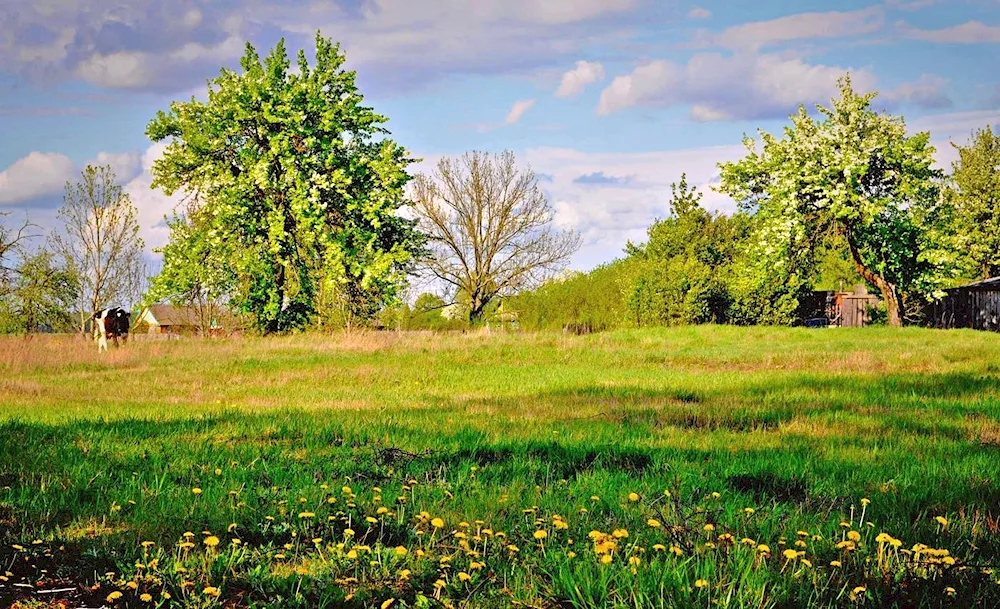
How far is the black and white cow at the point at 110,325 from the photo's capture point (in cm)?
2542

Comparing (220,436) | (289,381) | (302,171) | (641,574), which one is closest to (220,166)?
(302,171)

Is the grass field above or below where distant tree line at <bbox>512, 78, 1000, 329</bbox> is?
below

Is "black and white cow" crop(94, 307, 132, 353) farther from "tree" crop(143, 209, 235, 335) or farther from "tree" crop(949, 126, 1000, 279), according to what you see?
"tree" crop(949, 126, 1000, 279)

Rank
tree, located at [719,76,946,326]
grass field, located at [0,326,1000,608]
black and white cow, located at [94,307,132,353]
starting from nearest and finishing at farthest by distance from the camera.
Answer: grass field, located at [0,326,1000,608]
black and white cow, located at [94,307,132,353]
tree, located at [719,76,946,326]

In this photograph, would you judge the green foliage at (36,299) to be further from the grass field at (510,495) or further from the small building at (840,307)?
the small building at (840,307)

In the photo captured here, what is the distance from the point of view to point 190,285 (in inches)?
1277

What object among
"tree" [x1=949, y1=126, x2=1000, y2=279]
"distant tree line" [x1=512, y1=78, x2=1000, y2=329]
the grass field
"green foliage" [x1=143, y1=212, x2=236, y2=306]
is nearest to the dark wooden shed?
"distant tree line" [x1=512, y1=78, x2=1000, y2=329]

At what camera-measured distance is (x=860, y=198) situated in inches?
1367

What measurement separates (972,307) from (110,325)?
36.0 metres

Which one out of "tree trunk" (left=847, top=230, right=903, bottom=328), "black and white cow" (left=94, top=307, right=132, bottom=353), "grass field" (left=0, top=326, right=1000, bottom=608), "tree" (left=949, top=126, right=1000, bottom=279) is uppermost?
"tree" (left=949, top=126, right=1000, bottom=279)

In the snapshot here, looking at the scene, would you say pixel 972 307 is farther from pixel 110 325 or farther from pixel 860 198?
pixel 110 325

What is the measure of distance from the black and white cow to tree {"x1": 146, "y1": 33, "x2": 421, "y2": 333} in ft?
16.3

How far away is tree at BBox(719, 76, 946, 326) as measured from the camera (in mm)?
35000

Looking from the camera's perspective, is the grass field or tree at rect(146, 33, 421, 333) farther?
tree at rect(146, 33, 421, 333)
